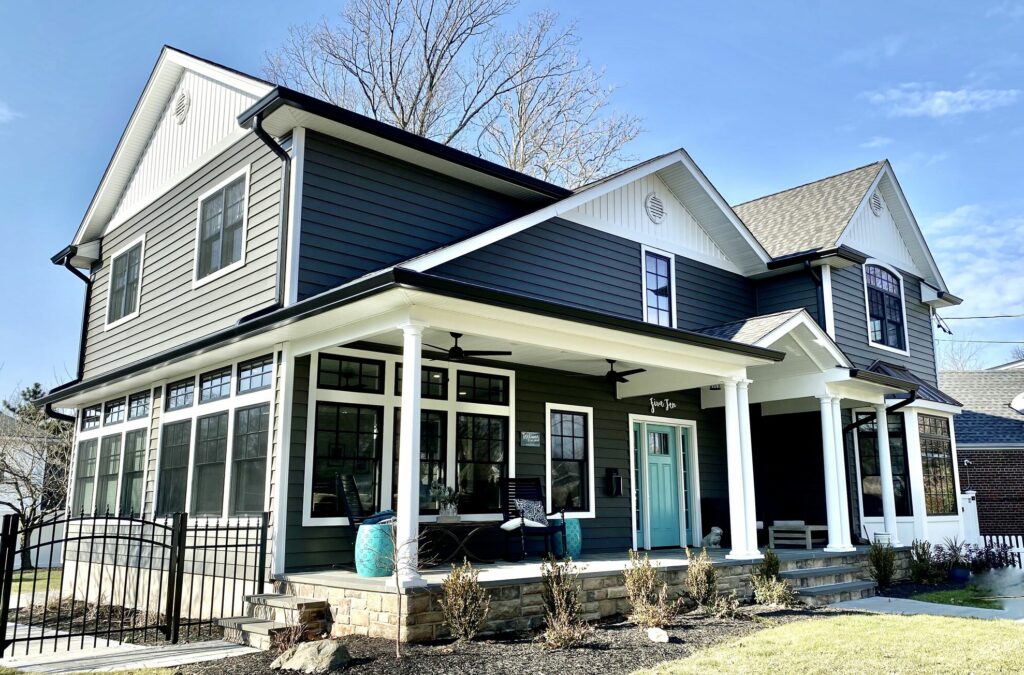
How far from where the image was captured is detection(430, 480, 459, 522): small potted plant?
937 centimetres

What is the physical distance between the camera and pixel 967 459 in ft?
61.9

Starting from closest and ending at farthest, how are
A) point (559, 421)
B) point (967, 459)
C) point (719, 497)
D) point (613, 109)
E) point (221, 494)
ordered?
point (221, 494), point (559, 421), point (719, 497), point (967, 459), point (613, 109)

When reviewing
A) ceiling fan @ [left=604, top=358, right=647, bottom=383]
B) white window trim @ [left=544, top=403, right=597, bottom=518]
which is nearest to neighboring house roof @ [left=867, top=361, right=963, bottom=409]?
ceiling fan @ [left=604, top=358, right=647, bottom=383]

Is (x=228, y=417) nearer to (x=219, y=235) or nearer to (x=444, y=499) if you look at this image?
(x=219, y=235)

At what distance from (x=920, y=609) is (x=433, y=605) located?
6354mm

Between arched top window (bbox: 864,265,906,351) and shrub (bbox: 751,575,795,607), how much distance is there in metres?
6.74

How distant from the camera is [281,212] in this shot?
900 cm

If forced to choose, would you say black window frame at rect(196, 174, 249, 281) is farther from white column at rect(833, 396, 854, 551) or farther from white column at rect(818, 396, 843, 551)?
white column at rect(833, 396, 854, 551)

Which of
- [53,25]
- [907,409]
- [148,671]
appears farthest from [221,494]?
[53,25]

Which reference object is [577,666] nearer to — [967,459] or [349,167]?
[349,167]

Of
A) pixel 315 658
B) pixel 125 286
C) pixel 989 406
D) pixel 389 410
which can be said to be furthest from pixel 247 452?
pixel 989 406

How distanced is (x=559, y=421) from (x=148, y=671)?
20.4 feet

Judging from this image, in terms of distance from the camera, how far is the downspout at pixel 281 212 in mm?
8781

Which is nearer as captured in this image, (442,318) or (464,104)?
(442,318)
